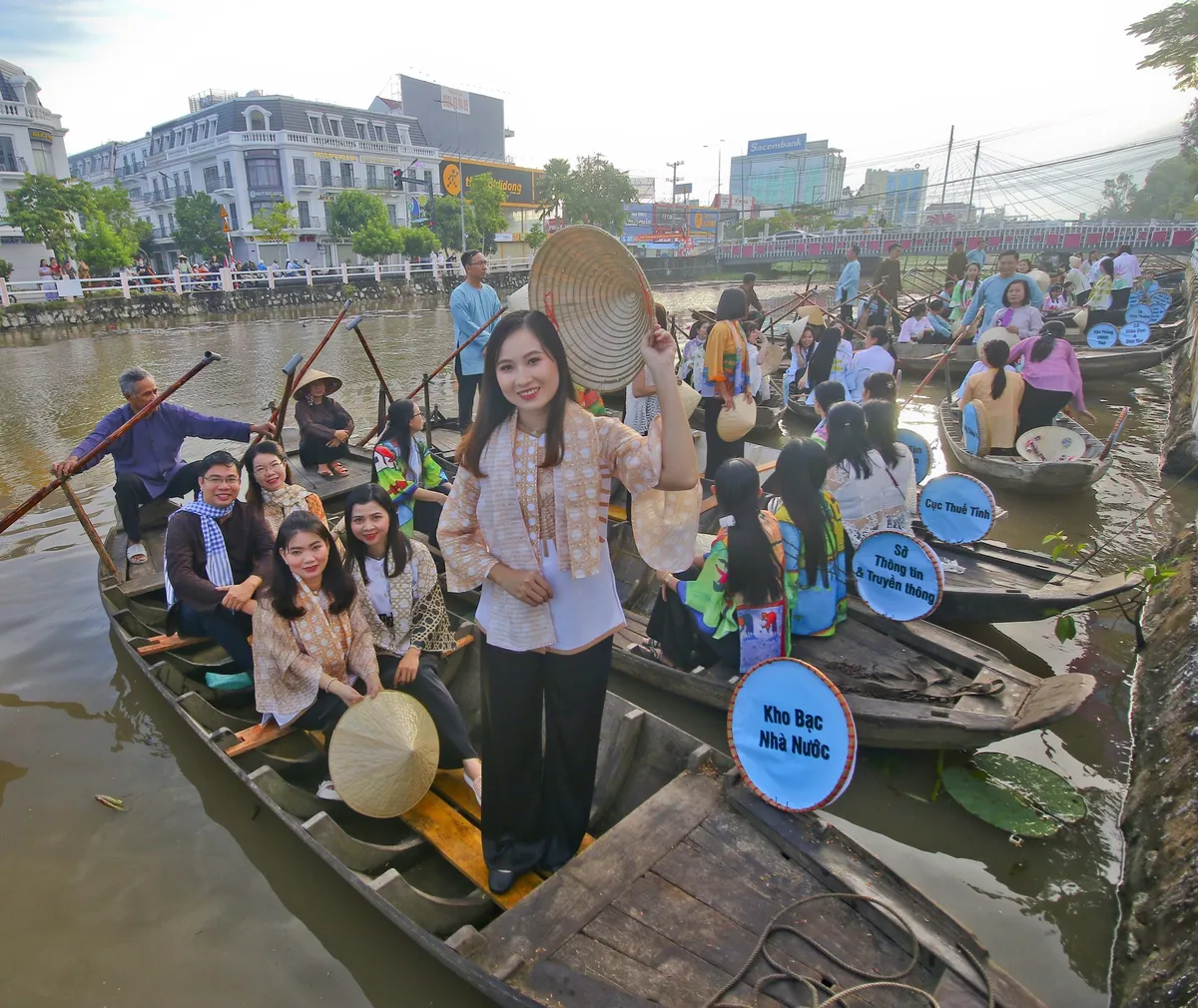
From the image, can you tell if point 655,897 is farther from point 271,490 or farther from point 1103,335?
point 1103,335

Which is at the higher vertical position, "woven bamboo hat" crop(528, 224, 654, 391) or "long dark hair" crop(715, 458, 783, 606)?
"woven bamboo hat" crop(528, 224, 654, 391)

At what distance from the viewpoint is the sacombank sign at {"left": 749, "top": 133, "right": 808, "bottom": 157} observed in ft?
331

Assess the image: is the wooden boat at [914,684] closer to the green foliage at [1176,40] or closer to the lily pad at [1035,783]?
the lily pad at [1035,783]

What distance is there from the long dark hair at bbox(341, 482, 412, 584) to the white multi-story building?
4047 cm

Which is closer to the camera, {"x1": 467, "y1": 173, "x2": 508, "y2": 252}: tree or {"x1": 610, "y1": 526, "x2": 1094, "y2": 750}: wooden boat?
{"x1": 610, "y1": 526, "x2": 1094, "y2": 750}: wooden boat

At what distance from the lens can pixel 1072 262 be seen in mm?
18984

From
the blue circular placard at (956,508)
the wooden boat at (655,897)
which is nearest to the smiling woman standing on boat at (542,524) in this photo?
the wooden boat at (655,897)

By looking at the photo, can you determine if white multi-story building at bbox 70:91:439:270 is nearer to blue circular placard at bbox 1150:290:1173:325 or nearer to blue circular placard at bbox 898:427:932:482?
blue circular placard at bbox 1150:290:1173:325

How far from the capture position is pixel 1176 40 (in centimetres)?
1079

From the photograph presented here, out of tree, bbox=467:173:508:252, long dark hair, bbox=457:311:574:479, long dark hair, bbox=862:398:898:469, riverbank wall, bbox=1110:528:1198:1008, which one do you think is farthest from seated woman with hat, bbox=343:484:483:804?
tree, bbox=467:173:508:252

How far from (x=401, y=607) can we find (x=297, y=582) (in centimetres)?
53

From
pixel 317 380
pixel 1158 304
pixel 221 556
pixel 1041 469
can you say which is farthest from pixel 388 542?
pixel 1158 304

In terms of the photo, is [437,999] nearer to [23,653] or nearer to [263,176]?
[23,653]

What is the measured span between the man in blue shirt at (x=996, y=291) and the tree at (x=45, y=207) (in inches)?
1070
